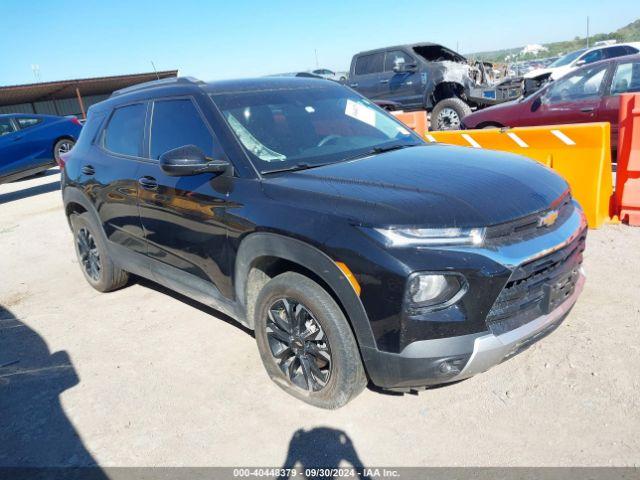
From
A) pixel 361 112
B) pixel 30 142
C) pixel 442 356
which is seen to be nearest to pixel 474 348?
pixel 442 356

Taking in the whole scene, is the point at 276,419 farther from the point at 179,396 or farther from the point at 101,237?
the point at 101,237

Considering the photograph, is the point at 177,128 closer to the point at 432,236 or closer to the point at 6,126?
the point at 432,236

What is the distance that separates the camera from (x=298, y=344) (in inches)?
113

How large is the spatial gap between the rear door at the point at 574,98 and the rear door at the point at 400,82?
400 centimetres

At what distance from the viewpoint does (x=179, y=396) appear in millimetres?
3221

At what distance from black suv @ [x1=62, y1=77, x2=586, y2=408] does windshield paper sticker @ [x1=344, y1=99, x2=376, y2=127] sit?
0.03m

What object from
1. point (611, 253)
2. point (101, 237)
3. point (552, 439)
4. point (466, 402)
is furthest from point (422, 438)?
point (101, 237)

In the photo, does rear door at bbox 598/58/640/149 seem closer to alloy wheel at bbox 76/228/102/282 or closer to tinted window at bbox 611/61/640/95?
tinted window at bbox 611/61/640/95

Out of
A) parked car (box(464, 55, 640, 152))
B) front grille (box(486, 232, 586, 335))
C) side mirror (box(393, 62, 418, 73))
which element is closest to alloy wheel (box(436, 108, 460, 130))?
side mirror (box(393, 62, 418, 73))

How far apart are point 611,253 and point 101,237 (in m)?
4.54

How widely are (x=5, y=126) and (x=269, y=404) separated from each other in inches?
458

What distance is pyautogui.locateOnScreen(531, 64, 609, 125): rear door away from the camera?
749 cm

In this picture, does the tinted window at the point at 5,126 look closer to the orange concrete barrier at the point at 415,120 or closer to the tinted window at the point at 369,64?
the tinted window at the point at 369,64

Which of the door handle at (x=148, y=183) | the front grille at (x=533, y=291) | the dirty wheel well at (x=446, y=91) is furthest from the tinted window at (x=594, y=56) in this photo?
the door handle at (x=148, y=183)
